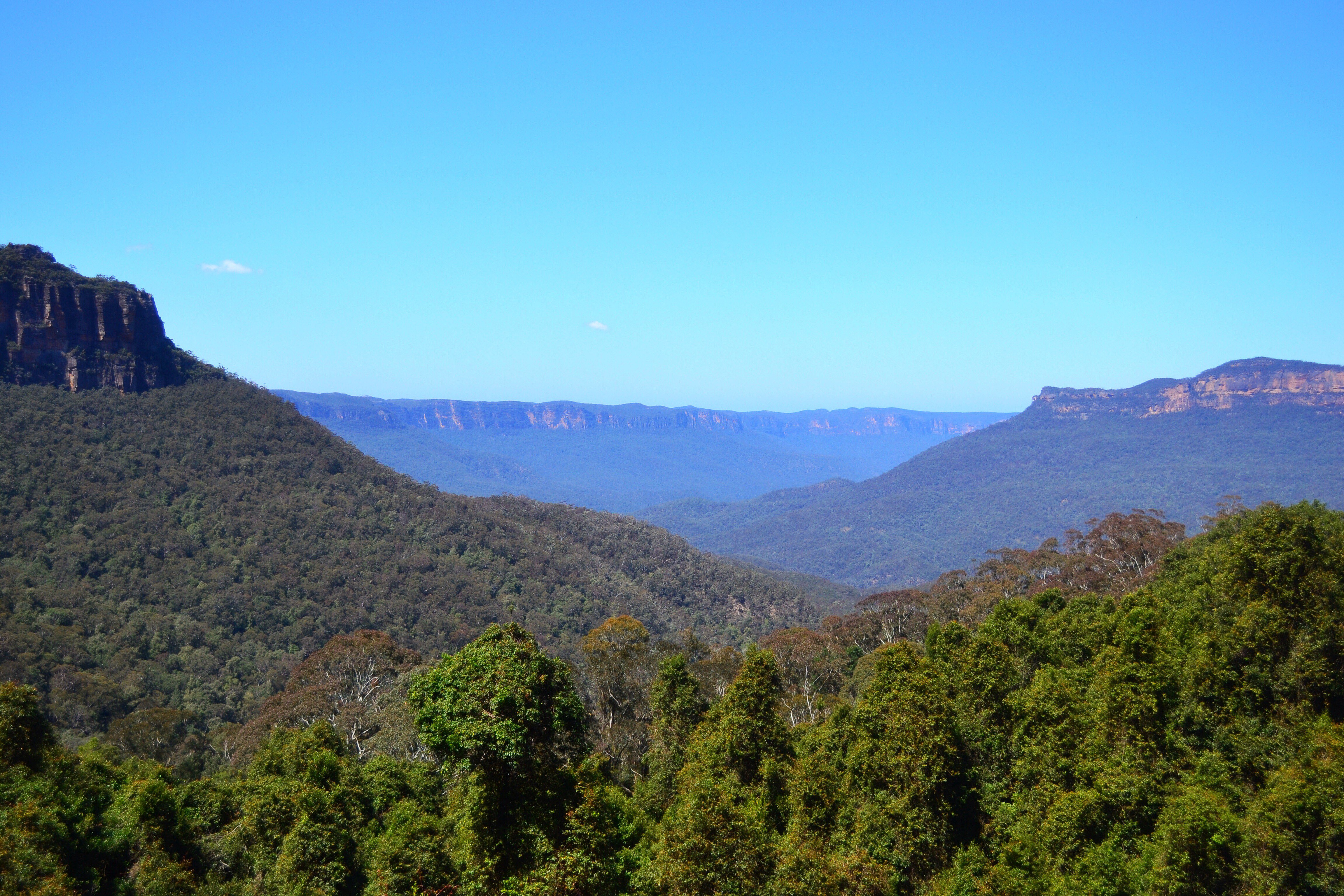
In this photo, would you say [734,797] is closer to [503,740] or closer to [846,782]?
[846,782]

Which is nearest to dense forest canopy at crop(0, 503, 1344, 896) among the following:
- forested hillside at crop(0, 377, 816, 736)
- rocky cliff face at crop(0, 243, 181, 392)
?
forested hillside at crop(0, 377, 816, 736)

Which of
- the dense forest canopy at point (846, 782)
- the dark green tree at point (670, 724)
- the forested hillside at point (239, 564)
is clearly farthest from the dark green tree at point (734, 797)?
the forested hillside at point (239, 564)

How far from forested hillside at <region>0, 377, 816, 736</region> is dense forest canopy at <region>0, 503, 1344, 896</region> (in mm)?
23045

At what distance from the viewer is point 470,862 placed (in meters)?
12.6

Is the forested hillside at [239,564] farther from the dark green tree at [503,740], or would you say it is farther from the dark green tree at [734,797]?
the dark green tree at [503,740]

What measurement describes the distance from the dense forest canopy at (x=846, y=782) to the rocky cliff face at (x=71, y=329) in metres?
62.8

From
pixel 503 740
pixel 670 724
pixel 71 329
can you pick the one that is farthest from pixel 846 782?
Answer: pixel 71 329

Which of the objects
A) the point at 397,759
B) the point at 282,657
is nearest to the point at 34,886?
the point at 397,759

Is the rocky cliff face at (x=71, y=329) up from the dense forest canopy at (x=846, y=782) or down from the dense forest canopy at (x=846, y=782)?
up

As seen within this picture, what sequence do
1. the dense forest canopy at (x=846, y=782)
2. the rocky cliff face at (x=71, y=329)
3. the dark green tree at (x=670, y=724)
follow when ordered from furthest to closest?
the rocky cliff face at (x=71, y=329) < the dark green tree at (x=670, y=724) < the dense forest canopy at (x=846, y=782)

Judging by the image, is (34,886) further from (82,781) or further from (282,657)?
(282,657)

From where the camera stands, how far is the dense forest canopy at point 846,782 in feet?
42.6

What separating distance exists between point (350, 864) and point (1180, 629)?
869 inches

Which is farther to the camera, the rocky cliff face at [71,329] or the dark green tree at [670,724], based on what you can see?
the rocky cliff face at [71,329]
